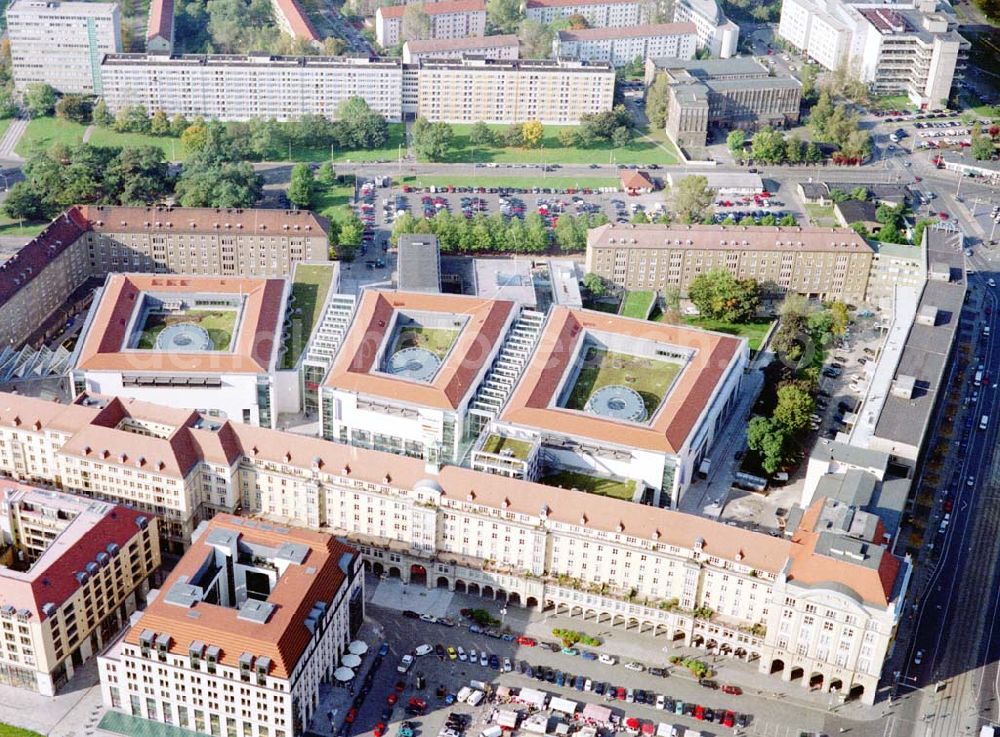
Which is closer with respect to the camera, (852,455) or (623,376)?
(852,455)

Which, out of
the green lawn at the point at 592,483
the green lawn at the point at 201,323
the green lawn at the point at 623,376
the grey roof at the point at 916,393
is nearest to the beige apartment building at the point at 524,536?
the green lawn at the point at 592,483

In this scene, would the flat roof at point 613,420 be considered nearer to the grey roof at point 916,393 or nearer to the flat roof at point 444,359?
the flat roof at point 444,359

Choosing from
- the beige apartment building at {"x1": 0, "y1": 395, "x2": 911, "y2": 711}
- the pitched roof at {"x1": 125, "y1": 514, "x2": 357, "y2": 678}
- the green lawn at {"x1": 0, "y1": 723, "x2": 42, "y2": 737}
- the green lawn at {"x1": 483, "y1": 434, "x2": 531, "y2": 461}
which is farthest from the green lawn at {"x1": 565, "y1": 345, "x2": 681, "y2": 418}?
the green lawn at {"x1": 0, "y1": 723, "x2": 42, "y2": 737}

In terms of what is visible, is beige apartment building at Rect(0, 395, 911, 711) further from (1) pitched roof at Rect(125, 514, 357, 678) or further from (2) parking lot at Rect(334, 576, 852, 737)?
(1) pitched roof at Rect(125, 514, 357, 678)

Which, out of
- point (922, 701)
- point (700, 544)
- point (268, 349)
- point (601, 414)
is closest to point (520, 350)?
point (601, 414)

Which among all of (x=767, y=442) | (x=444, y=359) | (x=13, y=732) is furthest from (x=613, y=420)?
(x=13, y=732)

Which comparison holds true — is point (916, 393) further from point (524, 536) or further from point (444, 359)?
point (444, 359)
